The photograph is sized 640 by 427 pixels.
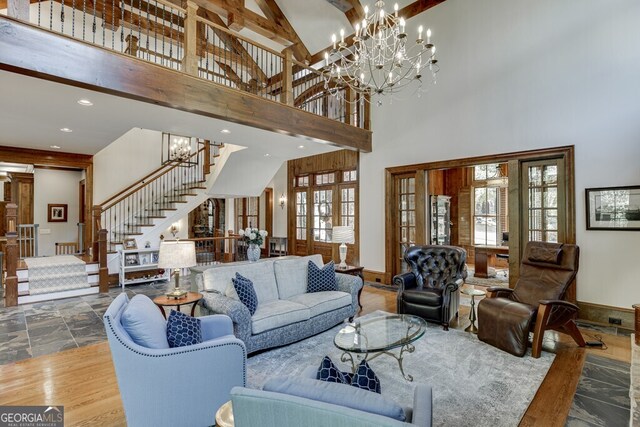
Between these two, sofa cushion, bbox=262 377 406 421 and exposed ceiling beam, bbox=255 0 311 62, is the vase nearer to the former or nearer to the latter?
sofa cushion, bbox=262 377 406 421

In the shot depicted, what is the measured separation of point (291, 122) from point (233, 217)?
7.77 m

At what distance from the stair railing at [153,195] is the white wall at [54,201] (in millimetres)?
1367

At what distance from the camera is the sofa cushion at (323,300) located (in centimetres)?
365

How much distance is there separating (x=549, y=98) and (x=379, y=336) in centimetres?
439

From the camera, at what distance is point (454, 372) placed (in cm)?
290

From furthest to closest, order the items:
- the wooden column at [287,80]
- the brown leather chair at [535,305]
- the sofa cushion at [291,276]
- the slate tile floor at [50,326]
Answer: the wooden column at [287,80] → the sofa cushion at [291,276] → the slate tile floor at [50,326] → the brown leather chair at [535,305]

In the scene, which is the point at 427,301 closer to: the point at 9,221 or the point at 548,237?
the point at 548,237

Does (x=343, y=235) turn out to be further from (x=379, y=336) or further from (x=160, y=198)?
(x=160, y=198)

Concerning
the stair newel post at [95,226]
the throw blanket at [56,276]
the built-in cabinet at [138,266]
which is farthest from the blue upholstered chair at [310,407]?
the stair newel post at [95,226]

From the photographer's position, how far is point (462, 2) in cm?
561

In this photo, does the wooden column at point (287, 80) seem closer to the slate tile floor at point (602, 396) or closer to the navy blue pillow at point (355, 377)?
→ the navy blue pillow at point (355, 377)

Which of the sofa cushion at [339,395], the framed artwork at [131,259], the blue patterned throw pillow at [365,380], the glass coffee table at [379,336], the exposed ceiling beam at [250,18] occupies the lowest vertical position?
the glass coffee table at [379,336]

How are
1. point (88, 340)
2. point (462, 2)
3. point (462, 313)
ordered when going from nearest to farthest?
point (88, 340) < point (462, 313) < point (462, 2)

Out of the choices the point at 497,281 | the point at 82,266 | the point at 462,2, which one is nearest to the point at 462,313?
the point at 497,281
